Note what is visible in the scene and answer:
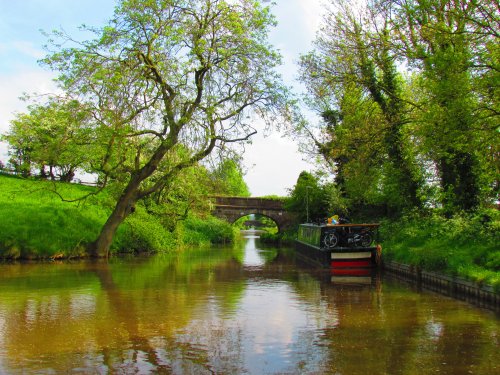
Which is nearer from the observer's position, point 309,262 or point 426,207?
point 426,207

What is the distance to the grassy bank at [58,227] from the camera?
22.1 meters

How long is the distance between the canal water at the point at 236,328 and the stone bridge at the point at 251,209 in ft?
108

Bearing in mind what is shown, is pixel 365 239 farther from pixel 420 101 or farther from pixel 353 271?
pixel 420 101

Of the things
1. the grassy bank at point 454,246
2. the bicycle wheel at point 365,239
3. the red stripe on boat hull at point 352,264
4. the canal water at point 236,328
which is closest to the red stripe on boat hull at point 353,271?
the red stripe on boat hull at point 352,264

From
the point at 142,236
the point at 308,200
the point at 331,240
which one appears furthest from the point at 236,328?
the point at 308,200

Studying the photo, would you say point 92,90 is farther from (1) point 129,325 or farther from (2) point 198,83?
(1) point 129,325

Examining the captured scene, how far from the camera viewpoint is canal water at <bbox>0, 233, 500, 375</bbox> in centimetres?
700

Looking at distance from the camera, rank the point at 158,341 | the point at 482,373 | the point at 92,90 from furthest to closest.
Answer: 1. the point at 92,90
2. the point at 158,341
3. the point at 482,373

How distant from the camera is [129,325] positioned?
9.55m

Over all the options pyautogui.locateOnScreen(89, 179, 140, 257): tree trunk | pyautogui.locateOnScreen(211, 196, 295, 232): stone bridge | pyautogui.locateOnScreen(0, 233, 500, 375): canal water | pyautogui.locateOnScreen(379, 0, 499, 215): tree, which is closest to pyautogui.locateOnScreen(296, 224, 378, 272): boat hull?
pyautogui.locateOnScreen(0, 233, 500, 375): canal water

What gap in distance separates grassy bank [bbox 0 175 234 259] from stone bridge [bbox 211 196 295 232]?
16.9m

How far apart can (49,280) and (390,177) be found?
1526 cm

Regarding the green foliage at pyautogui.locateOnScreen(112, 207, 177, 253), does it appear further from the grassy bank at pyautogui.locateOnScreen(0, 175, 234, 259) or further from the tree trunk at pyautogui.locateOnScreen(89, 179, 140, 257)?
the tree trunk at pyautogui.locateOnScreen(89, 179, 140, 257)

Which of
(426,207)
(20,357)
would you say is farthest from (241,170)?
(20,357)
